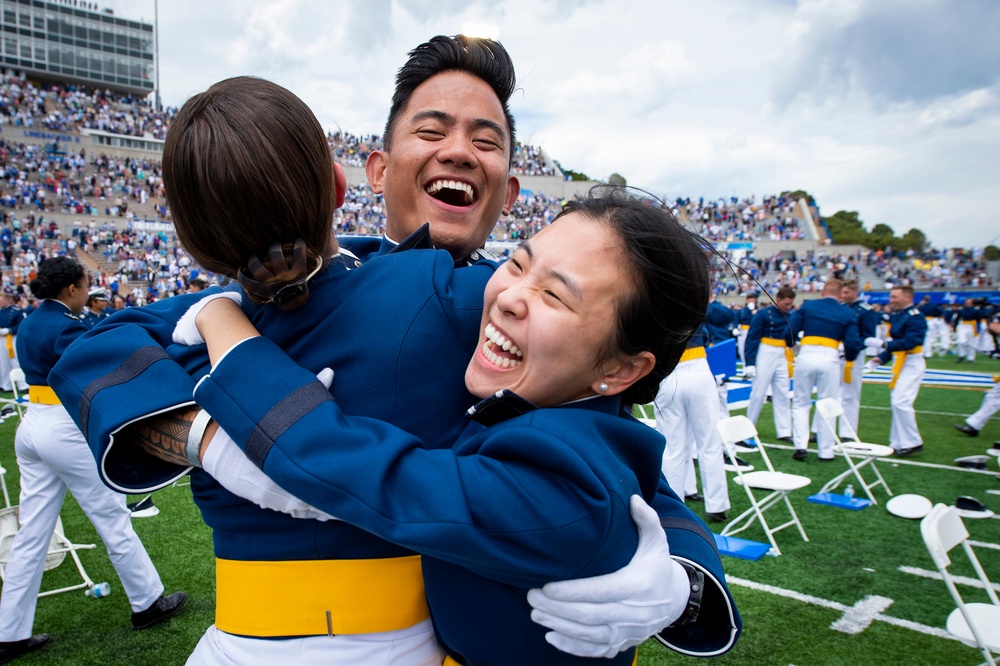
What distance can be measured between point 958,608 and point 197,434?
4.11 meters

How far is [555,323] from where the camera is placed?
118 cm

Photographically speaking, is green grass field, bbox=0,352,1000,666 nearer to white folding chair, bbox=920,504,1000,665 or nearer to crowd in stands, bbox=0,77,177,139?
white folding chair, bbox=920,504,1000,665

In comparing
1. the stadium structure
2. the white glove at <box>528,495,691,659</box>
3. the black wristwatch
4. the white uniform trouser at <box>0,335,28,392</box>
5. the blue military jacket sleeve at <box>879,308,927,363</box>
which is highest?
the stadium structure

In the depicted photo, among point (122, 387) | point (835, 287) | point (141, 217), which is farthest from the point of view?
point (141, 217)

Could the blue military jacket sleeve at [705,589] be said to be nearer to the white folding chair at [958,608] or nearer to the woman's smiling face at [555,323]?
the woman's smiling face at [555,323]

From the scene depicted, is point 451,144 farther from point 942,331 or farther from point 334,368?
point 942,331

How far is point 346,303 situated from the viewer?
46.1 inches

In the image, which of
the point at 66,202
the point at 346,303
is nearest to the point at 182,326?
the point at 346,303

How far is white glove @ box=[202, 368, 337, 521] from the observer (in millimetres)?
1088

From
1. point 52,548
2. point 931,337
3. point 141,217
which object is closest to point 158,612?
point 52,548

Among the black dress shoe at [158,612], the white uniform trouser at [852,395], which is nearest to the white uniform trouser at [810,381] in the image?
the white uniform trouser at [852,395]

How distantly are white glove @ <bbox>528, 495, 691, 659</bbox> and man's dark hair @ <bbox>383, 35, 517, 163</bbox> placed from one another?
4.38ft

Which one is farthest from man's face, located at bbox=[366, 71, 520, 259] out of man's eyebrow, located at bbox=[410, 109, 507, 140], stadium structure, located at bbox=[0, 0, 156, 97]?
stadium structure, located at bbox=[0, 0, 156, 97]

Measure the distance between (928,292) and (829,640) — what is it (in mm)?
34316
